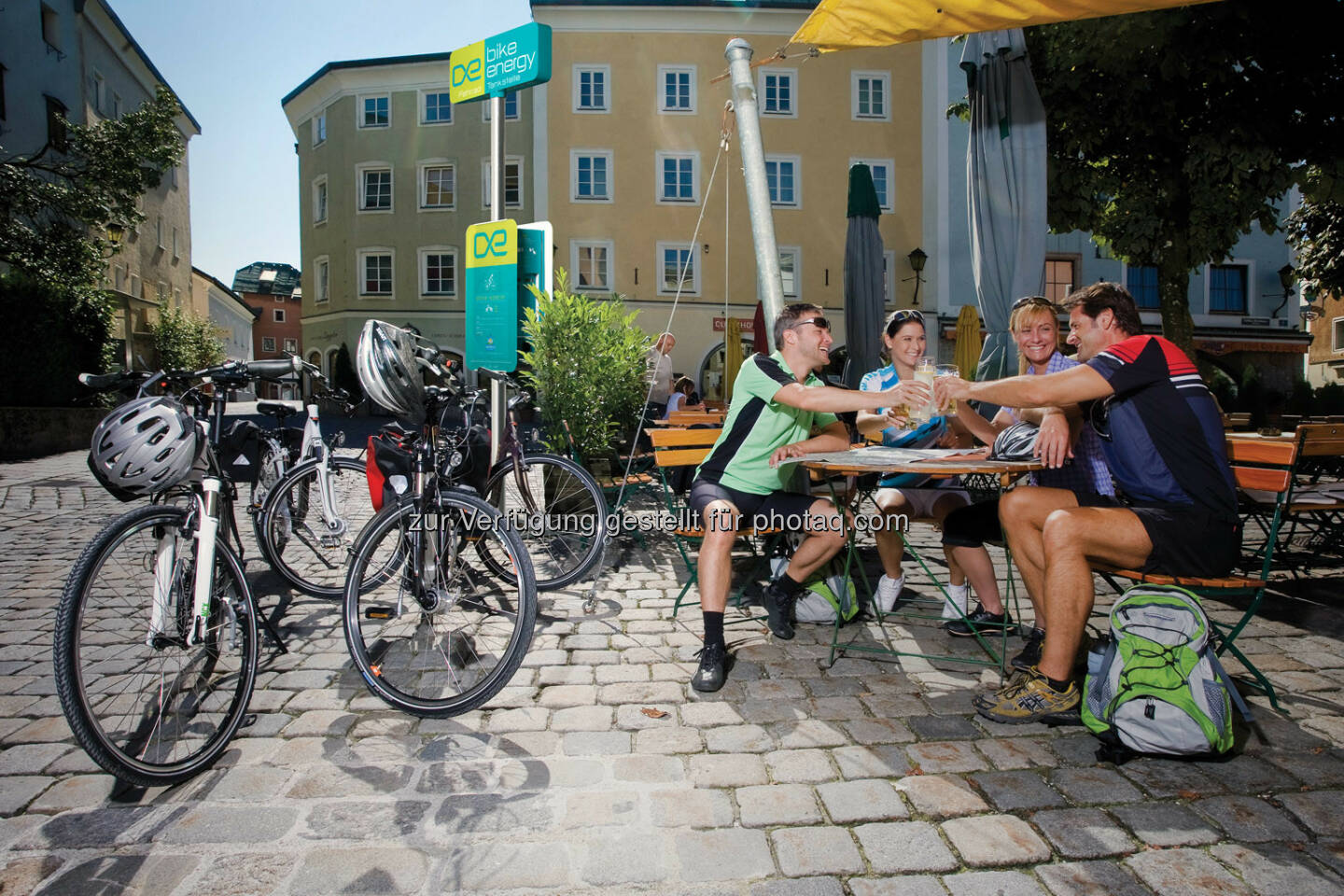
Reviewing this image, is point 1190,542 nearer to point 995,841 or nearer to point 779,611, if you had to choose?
point 995,841

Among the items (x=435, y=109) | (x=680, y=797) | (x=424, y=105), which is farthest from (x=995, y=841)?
(x=424, y=105)

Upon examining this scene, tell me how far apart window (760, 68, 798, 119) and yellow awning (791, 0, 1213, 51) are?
23383 millimetres

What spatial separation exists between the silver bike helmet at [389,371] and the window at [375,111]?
101 feet

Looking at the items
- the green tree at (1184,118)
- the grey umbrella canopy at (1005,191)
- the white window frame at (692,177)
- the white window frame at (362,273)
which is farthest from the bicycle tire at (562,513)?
the white window frame at (362,273)

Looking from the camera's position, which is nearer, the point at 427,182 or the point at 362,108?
the point at 427,182

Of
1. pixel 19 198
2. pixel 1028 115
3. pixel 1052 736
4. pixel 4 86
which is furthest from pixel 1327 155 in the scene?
pixel 4 86

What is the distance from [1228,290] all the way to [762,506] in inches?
1160

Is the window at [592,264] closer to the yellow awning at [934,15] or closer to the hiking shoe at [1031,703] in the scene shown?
the yellow awning at [934,15]

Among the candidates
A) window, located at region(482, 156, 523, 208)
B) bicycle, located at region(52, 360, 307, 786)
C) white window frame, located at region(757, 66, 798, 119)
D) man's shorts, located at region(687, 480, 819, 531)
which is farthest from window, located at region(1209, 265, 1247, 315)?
bicycle, located at region(52, 360, 307, 786)

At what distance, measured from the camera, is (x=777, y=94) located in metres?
26.9

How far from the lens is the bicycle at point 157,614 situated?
8.03ft

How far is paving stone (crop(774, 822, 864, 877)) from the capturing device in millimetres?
2160

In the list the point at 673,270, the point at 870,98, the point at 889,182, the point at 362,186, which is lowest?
the point at 673,270

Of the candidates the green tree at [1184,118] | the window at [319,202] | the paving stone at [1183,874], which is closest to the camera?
the paving stone at [1183,874]
